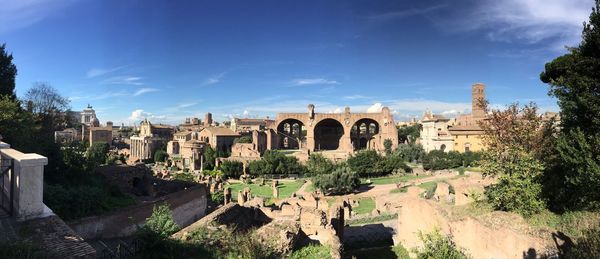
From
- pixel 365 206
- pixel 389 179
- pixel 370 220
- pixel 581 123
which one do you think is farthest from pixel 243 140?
pixel 581 123

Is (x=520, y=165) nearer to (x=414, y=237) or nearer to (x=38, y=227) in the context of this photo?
(x=414, y=237)

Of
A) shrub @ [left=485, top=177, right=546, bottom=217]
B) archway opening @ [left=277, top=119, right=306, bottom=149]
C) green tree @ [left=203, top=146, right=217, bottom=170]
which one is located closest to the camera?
shrub @ [left=485, top=177, right=546, bottom=217]

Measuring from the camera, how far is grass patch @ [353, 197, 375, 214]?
81.2 feet

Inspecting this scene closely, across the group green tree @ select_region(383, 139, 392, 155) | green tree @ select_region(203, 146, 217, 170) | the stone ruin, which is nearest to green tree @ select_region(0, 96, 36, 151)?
the stone ruin

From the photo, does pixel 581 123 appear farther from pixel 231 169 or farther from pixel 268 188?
pixel 231 169

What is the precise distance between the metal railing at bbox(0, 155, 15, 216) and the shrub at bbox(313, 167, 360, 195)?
25449 mm

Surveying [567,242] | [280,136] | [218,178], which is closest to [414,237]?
[567,242]

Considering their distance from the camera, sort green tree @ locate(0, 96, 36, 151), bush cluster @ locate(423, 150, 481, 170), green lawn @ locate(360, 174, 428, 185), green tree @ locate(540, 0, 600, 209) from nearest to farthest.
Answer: green tree @ locate(540, 0, 600, 209) → green tree @ locate(0, 96, 36, 151) → green lawn @ locate(360, 174, 428, 185) → bush cluster @ locate(423, 150, 481, 170)

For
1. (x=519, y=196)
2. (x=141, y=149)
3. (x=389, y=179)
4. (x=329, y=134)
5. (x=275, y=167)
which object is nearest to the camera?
(x=519, y=196)

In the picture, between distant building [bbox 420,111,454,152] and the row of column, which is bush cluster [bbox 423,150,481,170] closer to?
distant building [bbox 420,111,454,152]

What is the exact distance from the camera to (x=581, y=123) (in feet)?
31.7

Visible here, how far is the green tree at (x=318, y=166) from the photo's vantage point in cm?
4094

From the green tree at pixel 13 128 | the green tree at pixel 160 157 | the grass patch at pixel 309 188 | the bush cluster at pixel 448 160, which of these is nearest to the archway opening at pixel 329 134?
the bush cluster at pixel 448 160

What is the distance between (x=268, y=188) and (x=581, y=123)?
2936 centimetres
